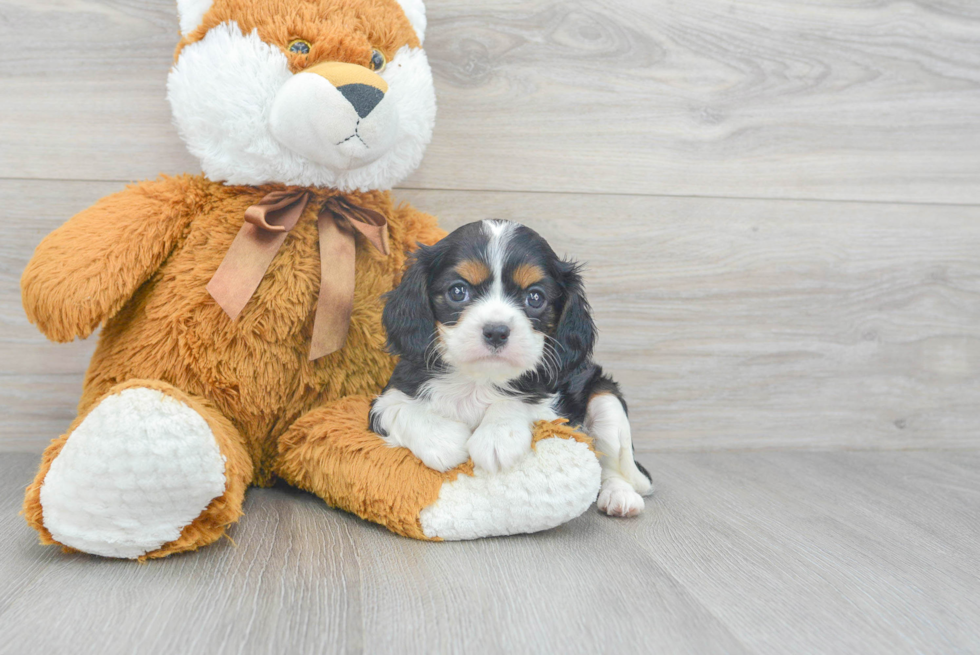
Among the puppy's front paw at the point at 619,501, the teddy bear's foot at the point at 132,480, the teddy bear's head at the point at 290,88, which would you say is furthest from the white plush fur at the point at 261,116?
the puppy's front paw at the point at 619,501

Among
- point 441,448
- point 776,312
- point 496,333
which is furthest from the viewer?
point 776,312

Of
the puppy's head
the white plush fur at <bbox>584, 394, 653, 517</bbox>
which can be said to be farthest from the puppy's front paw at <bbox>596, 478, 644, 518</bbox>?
the puppy's head

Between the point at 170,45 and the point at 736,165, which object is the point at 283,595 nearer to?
the point at 170,45

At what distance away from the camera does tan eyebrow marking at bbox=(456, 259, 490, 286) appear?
4.22ft

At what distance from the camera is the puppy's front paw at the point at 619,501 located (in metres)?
1.48

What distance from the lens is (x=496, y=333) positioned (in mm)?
1211

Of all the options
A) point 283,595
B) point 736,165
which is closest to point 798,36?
point 736,165

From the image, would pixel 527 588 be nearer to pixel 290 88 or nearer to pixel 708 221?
pixel 290 88

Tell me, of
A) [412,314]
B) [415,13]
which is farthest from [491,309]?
[415,13]

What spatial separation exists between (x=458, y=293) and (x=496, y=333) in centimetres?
14

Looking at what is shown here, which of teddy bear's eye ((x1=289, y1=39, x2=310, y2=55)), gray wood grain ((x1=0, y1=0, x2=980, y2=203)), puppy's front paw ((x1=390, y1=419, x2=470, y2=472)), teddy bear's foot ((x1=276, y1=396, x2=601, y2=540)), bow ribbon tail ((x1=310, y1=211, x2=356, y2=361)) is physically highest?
teddy bear's eye ((x1=289, y1=39, x2=310, y2=55))

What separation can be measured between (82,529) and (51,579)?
0.08m

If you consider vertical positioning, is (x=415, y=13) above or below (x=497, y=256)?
above

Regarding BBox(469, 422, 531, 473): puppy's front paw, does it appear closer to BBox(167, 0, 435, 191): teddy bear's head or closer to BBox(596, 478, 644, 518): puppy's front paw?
BBox(596, 478, 644, 518): puppy's front paw
